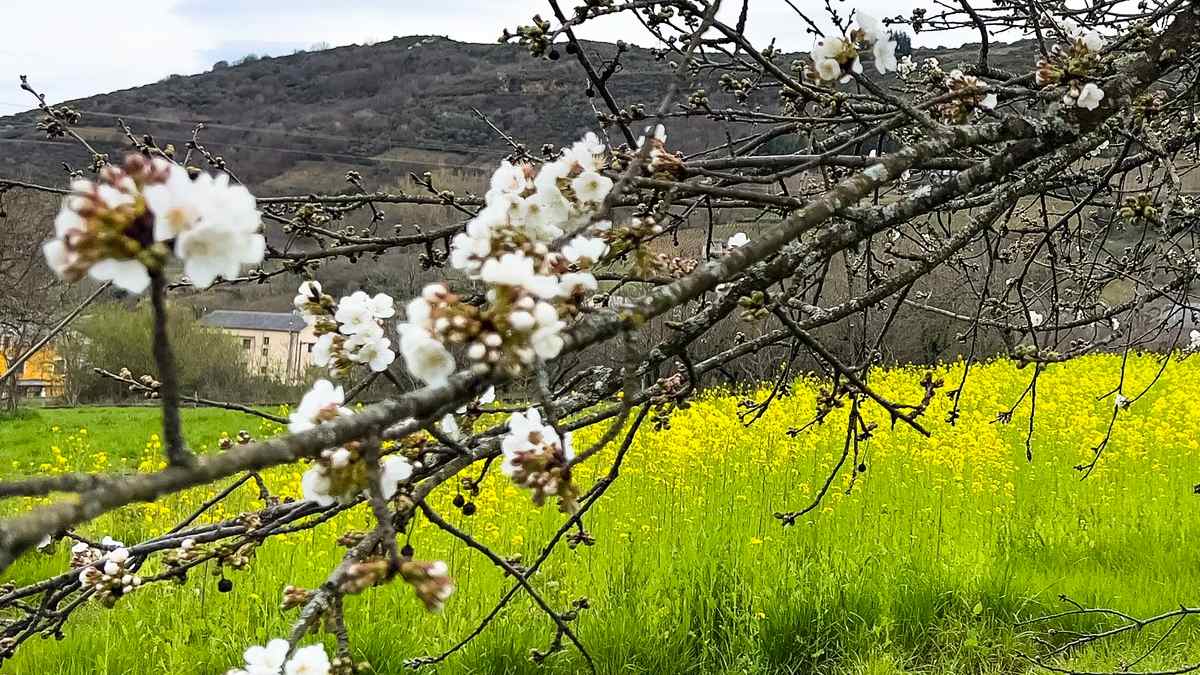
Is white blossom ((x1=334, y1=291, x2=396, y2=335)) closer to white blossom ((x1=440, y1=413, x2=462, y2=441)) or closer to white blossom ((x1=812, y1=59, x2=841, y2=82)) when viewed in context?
white blossom ((x1=440, y1=413, x2=462, y2=441))

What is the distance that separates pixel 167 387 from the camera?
19.0 inches

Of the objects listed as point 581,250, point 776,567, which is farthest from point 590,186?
point 776,567

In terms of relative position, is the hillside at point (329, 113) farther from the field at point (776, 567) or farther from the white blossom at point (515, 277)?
the white blossom at point (515, 277)

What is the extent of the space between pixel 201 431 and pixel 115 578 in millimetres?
13191

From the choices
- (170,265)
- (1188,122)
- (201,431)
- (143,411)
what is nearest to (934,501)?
(1188,122)

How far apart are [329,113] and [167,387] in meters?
58.4

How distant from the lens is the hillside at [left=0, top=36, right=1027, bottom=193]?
36312 millimetres

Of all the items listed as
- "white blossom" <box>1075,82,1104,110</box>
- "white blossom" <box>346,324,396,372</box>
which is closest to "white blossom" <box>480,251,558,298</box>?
"white blossom" <box>346,324,396,372</box>

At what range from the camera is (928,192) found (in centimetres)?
126

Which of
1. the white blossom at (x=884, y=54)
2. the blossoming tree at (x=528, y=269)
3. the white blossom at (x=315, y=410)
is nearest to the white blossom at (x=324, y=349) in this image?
the blossoming tree at (x=528, y=269)

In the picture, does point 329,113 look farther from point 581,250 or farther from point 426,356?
point 426,356

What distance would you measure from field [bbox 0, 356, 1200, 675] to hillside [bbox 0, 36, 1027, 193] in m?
20.9

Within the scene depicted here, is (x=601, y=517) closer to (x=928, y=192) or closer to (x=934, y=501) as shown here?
(x=934, y=501)

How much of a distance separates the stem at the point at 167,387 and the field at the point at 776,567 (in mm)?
2819
